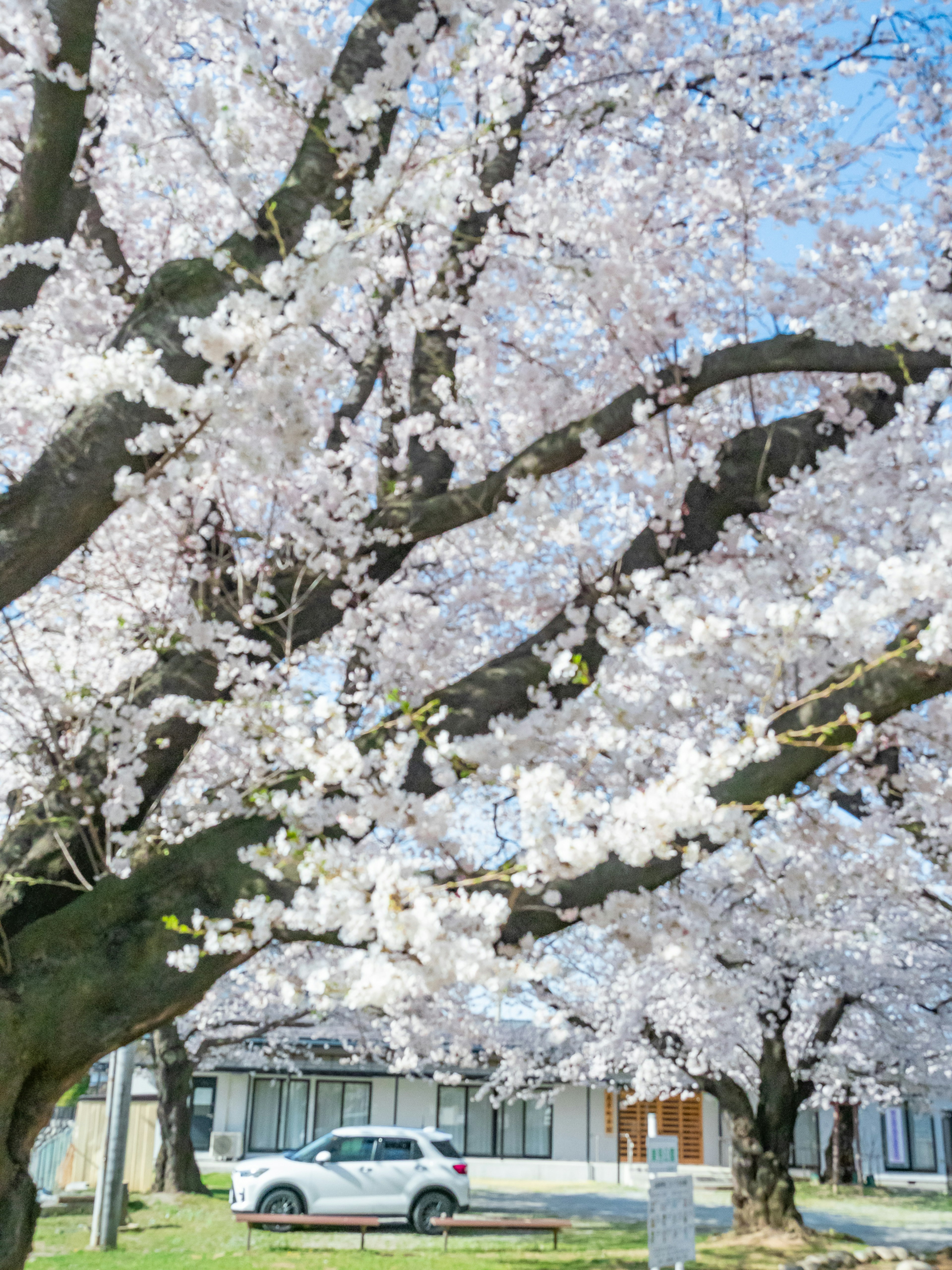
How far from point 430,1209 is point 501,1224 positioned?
1.88 m

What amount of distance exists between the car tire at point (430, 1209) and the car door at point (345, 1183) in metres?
0.63

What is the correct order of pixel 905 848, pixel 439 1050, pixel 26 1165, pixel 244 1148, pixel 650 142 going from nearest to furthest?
pixel 26 1165
pixel 905 848
pixel 650 142
pixel 439 1050
pixel 244 1148

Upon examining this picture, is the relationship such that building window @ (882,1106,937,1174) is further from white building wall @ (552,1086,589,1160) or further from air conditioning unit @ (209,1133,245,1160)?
air conditioning unit @ (209,1133,245,1160)

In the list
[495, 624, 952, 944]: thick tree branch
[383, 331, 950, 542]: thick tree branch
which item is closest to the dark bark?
[383, 331, 950, 542]: thick tree branch

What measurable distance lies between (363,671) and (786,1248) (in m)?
11.1

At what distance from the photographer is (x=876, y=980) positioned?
16344 mm

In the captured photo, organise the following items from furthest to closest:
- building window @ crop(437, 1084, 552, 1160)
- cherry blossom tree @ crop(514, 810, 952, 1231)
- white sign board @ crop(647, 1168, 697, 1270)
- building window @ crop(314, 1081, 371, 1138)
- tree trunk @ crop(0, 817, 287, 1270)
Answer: building window @ crop(437, 1084, 552, 1160) < building window @ crop(314, 1081, 371, 1138) < cherry blossom tree @ crop(514, 810, 952, 1231) < white sign board @ crop(647, 1168, 697, 1270) < tree trunk @ crop(0, 817, 287, 1270)

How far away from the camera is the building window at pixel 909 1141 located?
30344mm

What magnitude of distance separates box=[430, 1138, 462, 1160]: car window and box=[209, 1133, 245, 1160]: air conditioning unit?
10.3 m

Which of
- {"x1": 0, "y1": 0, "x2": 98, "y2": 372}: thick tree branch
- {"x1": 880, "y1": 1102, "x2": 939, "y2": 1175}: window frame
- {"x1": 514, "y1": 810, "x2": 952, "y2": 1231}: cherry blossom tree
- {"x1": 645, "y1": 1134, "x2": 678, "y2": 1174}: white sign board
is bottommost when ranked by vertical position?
{"x1": 880, "y1": 1102, "x2": 939, "y2": 1175}: window frame

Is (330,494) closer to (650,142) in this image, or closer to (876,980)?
(650,142)

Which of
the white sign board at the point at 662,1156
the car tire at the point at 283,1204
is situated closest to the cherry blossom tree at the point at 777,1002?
the white sign board at the point at 662,1156

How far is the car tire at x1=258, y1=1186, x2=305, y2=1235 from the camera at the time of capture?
15.6 meters

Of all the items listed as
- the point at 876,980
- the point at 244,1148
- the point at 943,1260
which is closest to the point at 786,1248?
the point at 943,1260
